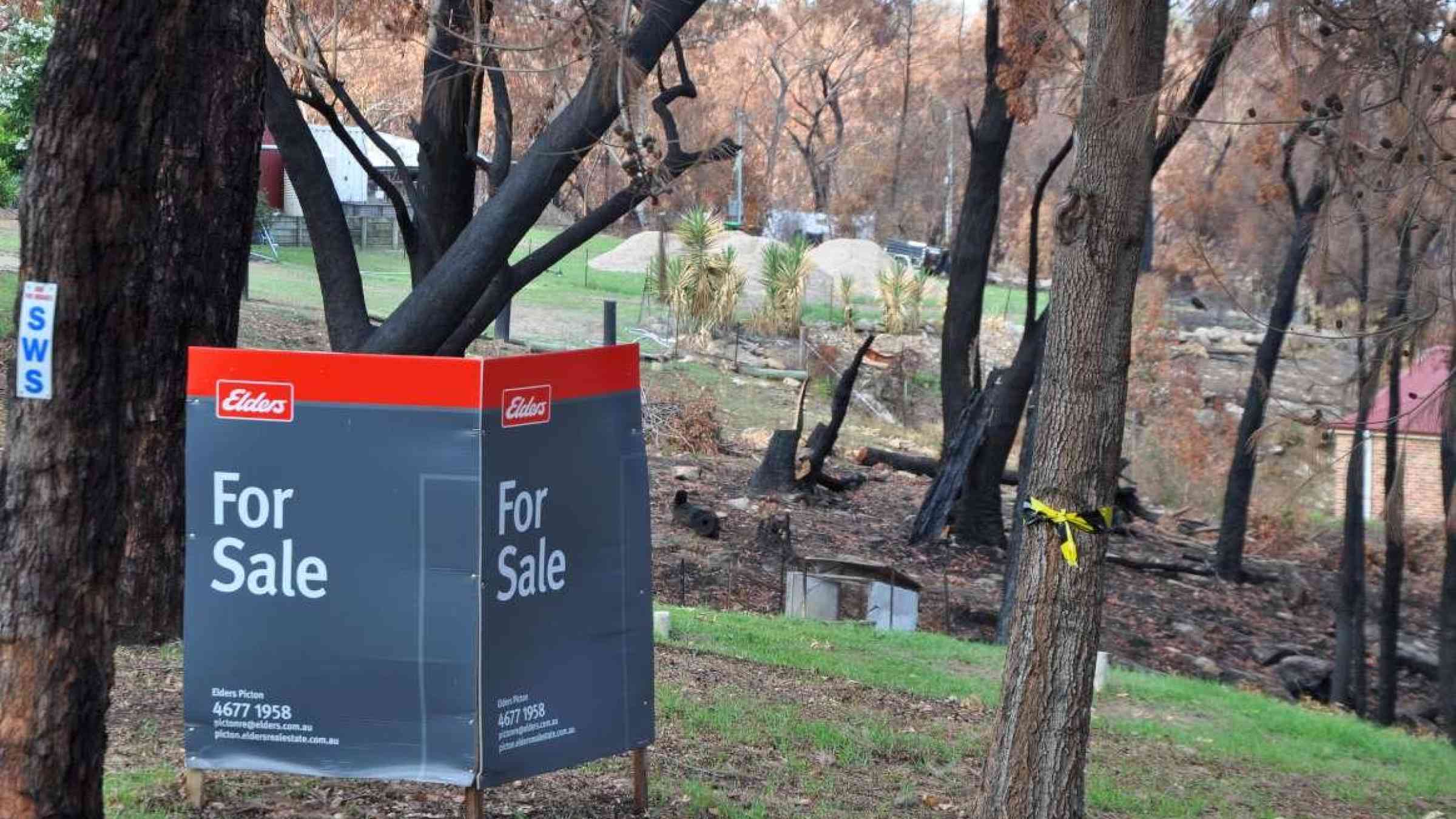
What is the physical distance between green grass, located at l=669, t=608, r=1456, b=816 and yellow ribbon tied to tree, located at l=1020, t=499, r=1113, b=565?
2.14 meters

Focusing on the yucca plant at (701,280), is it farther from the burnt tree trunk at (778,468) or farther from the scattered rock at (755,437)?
the burnt tree trunk at (778,468)

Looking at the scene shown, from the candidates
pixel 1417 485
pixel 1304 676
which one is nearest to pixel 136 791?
pixel 1304 676

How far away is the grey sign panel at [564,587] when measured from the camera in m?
4.76

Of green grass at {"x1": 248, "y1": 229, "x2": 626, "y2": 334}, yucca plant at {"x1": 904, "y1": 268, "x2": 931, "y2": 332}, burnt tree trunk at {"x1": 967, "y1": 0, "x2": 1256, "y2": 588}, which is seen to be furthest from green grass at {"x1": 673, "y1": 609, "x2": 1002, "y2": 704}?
yucca plant at {"x1": 904, "y1": 268, "x2": 931, "y2": 332}

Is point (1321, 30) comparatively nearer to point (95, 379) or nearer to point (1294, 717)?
point (1294, 717)

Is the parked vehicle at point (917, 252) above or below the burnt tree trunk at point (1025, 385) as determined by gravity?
above

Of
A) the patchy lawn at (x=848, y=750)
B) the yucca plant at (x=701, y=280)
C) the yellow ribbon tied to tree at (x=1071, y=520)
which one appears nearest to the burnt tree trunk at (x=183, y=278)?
the patchy lawn at (x=848, y=750)

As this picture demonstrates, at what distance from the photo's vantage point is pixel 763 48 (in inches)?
1991

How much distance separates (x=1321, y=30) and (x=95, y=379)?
689cm

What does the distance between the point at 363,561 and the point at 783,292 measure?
104 feet

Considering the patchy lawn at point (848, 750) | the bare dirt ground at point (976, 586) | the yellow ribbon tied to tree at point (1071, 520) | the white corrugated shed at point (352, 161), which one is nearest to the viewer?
the yellow ribbon tied to tree at point (1071, 520)

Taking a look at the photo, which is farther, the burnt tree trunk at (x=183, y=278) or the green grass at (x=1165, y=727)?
the green grass at (x=1165, y=727)

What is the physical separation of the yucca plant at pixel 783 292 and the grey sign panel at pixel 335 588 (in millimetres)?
31430

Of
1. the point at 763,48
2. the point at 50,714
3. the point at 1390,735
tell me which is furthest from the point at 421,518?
the point at 763,48
